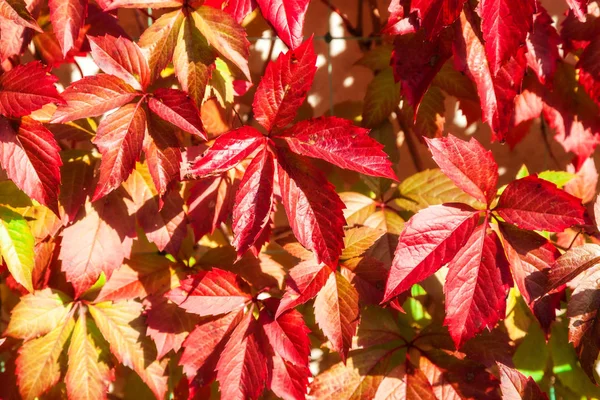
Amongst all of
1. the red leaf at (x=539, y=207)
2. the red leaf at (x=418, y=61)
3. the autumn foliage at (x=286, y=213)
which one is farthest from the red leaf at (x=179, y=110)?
the red leaf at (x=539, y=207)

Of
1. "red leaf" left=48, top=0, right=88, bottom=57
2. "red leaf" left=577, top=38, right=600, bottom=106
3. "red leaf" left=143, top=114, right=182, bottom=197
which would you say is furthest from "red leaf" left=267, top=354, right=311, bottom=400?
"red leaf" left=577, top=38, right=600, bottom=106

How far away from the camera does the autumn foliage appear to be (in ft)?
2.87

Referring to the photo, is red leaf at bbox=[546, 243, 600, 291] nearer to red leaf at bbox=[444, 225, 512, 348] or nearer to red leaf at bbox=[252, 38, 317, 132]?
red leaf at bbox=[444, 225, 512, 348]

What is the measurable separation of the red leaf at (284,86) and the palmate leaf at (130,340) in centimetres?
50

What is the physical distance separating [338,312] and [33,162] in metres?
0.52

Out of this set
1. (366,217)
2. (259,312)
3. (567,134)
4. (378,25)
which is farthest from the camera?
(378,25)

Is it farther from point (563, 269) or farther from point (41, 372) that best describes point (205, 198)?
point (563, 269)

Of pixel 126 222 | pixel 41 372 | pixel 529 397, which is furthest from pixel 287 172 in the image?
pixel 41 372

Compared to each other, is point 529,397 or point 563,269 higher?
point 563,269

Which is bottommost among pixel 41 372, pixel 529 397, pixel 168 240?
pixel 41 372

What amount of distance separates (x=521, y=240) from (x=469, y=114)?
1.58 ft

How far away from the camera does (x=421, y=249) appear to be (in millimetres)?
880

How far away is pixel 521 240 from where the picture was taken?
94 centimetres

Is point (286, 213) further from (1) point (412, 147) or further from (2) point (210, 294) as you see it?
(1) point (412, 147)
